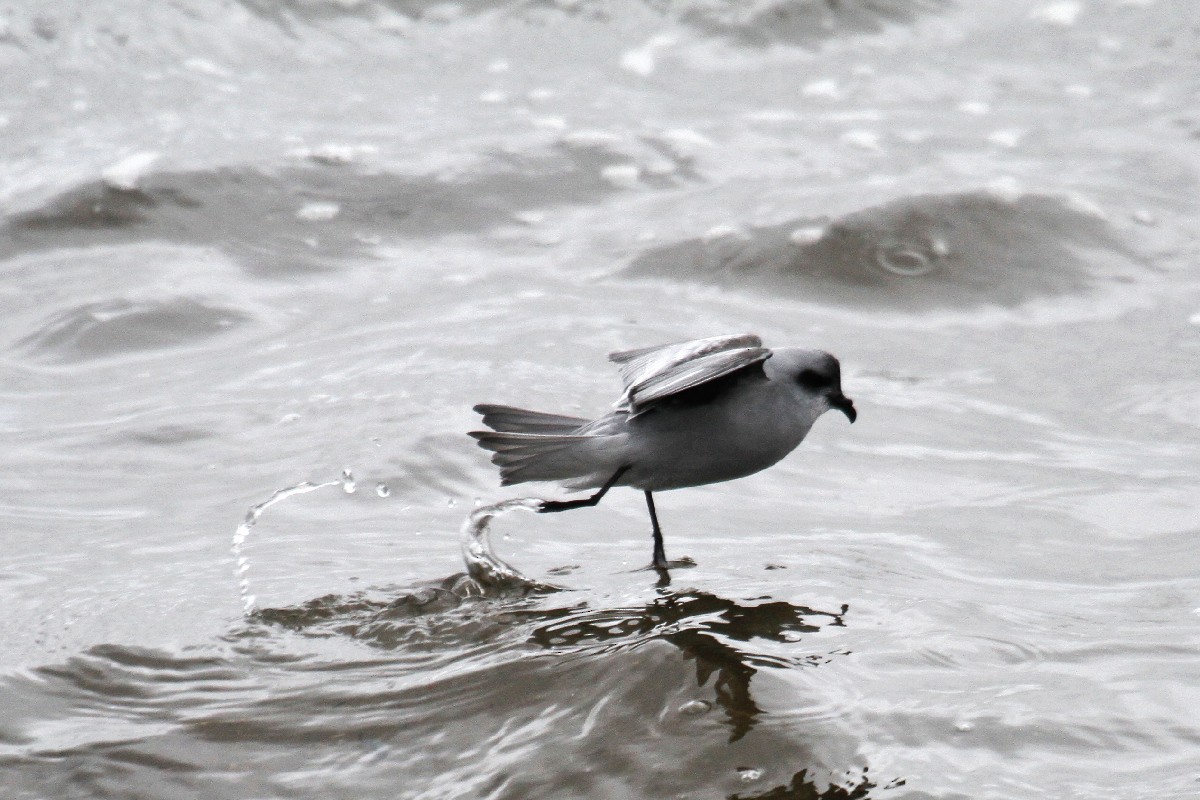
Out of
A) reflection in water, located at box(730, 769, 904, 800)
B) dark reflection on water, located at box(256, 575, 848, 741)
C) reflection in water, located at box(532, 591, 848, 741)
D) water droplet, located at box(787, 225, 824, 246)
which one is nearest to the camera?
reflection in water, located at box(730, 769, 904, 800)

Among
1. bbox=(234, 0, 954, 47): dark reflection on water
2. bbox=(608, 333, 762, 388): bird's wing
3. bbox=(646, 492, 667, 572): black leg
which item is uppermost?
bbox=(234, 0, 954, 47): dark reflection on water

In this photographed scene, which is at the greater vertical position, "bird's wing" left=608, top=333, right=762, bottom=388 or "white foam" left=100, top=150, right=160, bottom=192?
"white foam" left=100, top=150, right=160, bottom=192

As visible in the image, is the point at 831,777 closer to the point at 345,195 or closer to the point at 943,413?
the point at 943,413

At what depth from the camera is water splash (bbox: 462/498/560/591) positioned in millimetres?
4848

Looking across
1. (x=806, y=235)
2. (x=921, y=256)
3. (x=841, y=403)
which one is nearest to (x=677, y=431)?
(x=841, y=403)

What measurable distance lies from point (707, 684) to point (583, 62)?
886 cm

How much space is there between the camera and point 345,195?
32.1 ft

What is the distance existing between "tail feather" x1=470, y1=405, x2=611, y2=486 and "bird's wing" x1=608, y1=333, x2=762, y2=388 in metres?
0.24

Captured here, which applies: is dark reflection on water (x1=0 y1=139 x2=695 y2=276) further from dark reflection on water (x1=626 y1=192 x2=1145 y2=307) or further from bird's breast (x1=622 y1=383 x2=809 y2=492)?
bird's breast (x1=622 y1=383 x2=809 y2=492)

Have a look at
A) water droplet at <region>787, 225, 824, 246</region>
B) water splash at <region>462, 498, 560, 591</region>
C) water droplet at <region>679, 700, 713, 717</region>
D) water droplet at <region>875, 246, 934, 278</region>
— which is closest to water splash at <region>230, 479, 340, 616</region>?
A: water splash at <region>462, 498, 560, 591</region>

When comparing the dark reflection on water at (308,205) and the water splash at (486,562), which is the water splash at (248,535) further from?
the dark reflection on water at (308,205)

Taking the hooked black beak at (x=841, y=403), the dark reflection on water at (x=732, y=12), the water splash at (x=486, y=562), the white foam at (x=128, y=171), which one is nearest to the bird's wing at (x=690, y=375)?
the hooked black beak at (x=841, y=403)

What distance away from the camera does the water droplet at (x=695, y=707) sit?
3.90 meters

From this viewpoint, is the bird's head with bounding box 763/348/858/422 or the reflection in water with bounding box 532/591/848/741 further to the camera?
the bird's head with bounding box 763/348/858/422
